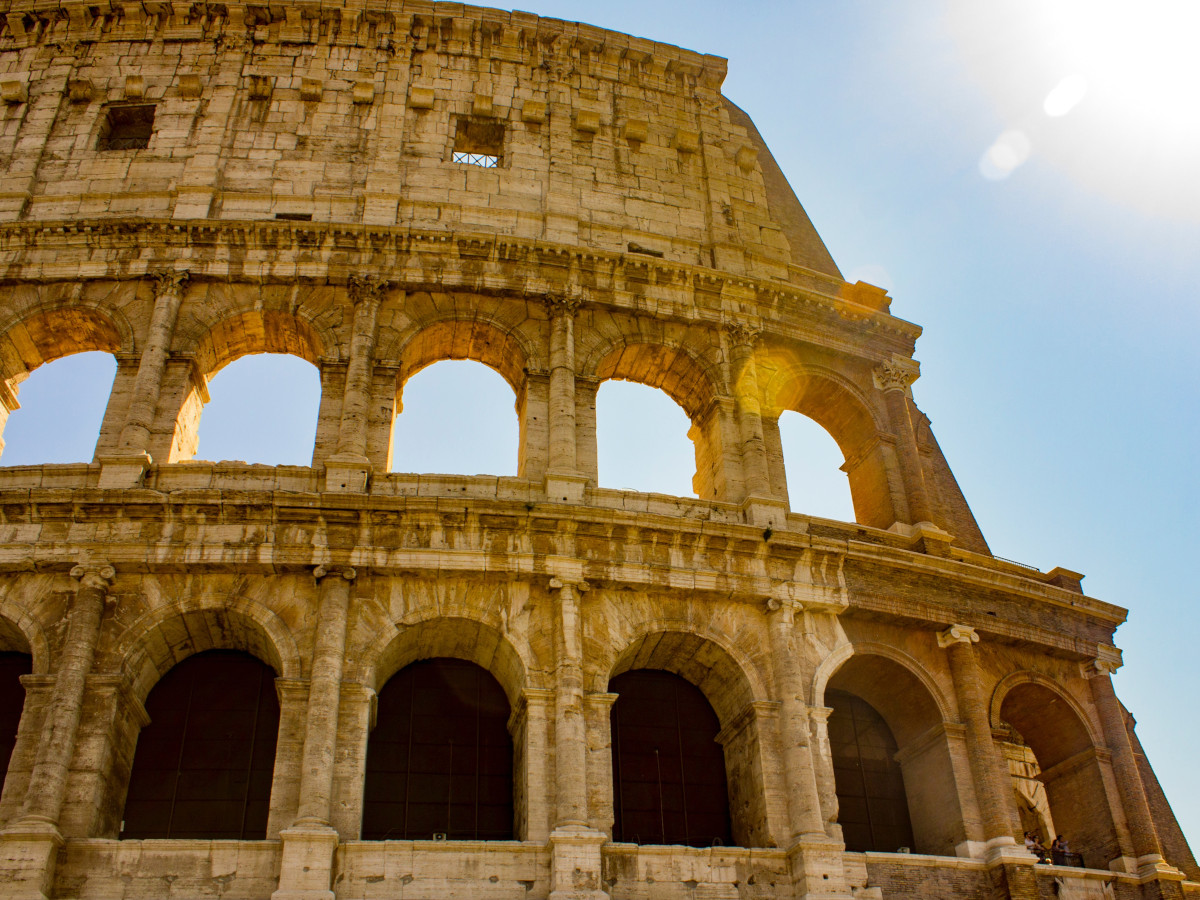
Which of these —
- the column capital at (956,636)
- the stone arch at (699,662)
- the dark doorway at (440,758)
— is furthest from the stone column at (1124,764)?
the dark doorway at (440,758)

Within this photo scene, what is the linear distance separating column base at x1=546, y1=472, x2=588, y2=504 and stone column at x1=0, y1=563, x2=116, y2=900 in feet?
19.3

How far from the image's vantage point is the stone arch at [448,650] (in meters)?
14.1

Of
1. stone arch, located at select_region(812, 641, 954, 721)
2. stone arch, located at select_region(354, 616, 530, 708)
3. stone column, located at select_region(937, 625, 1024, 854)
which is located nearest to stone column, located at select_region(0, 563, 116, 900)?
stone arch, located at select_region(354, 616, 530, 708)

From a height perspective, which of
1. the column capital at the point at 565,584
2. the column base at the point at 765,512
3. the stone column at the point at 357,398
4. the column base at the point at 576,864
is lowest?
the column base at the point at 576,864

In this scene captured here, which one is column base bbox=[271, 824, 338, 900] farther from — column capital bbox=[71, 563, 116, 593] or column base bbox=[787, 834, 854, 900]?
column base bbox=[787, 834, 854, 900]

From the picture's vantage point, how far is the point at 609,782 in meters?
13.7

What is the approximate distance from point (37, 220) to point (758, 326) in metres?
12.0

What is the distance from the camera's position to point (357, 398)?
16.3 meters

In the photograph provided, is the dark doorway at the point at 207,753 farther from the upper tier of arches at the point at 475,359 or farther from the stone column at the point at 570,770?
the stone column at the point at 570,770

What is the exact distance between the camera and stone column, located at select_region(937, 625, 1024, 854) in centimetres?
1488

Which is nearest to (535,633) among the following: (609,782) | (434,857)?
(609,782)

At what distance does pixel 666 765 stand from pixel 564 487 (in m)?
4.15

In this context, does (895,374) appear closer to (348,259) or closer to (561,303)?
(561,303)

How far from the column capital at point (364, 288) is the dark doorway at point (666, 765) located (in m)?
7.11
